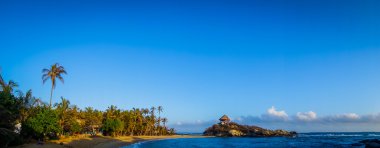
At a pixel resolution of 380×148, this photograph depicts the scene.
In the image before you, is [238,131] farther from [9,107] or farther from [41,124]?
[9,107]

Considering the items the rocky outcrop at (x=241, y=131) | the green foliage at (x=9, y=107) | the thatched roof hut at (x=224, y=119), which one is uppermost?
the thatched roof hut at (x=224, y=119)

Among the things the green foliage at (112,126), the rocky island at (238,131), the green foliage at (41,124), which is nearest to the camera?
the green foliage at (41,124)

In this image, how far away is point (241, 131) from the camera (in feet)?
551

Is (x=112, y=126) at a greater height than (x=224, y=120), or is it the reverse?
(x=224, y=120)

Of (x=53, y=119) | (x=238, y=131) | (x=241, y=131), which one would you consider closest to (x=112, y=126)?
(x=53, y=119)

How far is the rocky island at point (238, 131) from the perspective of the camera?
164 meters

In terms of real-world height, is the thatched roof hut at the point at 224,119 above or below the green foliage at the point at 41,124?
above

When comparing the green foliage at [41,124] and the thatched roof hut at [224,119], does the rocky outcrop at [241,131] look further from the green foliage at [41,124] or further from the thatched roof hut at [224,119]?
the green foliage at [41,124]

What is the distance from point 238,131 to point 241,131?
12.8ft

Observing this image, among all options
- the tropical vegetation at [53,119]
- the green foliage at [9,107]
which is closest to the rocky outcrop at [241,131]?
the tropical vegetation at [53,119]

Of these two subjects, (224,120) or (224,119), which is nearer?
(224,120)

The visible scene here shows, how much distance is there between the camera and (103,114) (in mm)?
104688

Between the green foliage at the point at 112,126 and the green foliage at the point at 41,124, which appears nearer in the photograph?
the green foliage at the point at 41,124

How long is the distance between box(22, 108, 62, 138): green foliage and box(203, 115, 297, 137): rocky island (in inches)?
4562
